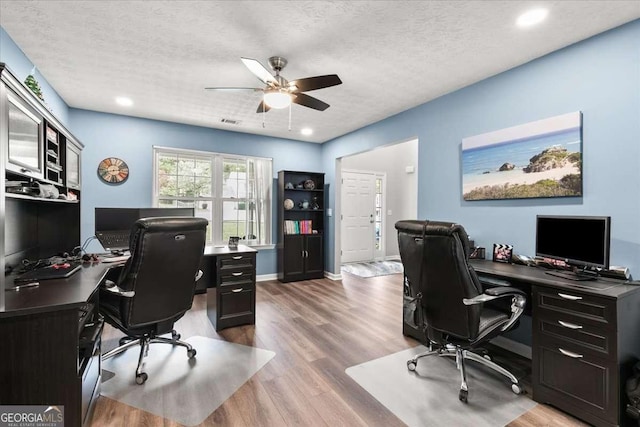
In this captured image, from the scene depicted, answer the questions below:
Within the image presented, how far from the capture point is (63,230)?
266 cm

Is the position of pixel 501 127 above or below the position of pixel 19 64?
below

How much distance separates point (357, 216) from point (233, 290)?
14.2ft

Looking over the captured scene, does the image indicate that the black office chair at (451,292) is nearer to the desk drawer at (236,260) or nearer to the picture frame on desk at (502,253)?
the picture frame on desk at (502,253)

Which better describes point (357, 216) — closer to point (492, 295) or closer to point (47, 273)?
point (492, 295)

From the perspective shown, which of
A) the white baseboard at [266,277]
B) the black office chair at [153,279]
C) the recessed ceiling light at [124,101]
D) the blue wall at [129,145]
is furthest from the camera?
the white baseboard at [266,277]

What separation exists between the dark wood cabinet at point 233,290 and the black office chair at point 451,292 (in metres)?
1.79

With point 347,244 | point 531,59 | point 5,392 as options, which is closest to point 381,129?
point 531,59

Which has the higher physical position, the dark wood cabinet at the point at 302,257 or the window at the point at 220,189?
the window at the point at 220,189

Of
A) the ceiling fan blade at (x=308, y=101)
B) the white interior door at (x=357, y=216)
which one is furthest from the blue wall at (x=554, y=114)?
the white interior door at (x=357, y=216)

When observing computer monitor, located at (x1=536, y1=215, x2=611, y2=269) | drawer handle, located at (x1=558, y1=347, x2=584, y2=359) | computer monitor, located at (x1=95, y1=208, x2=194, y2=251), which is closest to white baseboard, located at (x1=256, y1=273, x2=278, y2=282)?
computer monitor, located at (x1=95, y1=208, x2=194, y2=251)

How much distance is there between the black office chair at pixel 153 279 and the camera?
2.01 m

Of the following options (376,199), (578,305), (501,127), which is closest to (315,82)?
(501,127)

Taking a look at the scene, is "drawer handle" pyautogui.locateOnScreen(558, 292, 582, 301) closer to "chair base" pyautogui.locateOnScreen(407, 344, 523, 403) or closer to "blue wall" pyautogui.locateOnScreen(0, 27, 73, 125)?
"chair base" pyautogui.locateOnScreen(407, 344, 523, 403)

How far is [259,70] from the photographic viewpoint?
2.31 meters
